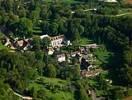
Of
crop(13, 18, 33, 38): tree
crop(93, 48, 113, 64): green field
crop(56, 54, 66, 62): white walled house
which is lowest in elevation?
crop(93, 48, 113, 64): green field

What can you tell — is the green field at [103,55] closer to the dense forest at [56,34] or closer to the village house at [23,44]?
the dense forest at [56,34]

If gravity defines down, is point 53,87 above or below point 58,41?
below

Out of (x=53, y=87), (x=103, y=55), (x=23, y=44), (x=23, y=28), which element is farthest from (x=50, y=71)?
(x=23, y=28)

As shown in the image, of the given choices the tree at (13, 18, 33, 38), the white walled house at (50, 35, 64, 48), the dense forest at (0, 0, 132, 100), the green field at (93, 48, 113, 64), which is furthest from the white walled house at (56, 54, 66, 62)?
the tree at (13, 18, 33, 38)

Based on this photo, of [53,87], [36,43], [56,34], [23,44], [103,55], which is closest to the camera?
[53,87]

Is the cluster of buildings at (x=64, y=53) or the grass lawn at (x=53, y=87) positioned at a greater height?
the cluster of buildings at (x=64, y=53)

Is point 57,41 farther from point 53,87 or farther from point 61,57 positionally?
point 53,87

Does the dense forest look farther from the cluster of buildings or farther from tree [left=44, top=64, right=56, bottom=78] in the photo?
the cluster of buildings

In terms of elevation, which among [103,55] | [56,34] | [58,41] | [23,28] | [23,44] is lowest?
[103,55]

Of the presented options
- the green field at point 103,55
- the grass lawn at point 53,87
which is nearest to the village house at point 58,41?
the green field at point 103,55
